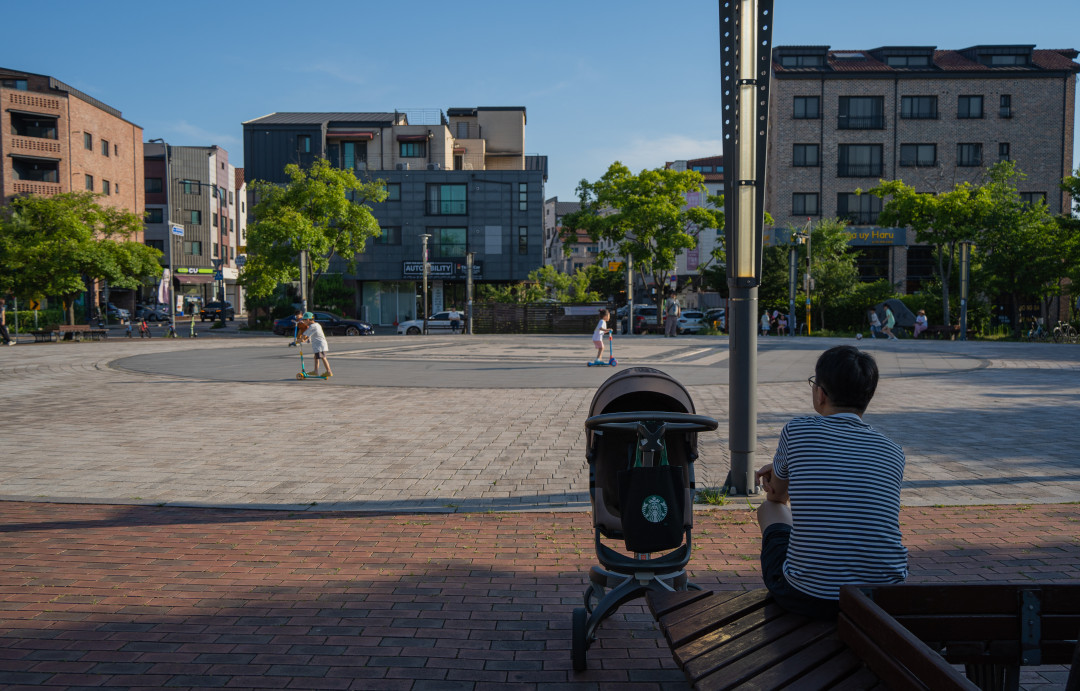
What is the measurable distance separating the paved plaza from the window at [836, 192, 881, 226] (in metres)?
42.9

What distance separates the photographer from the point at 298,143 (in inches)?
2381

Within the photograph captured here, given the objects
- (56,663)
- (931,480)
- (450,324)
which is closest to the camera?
(56,663)

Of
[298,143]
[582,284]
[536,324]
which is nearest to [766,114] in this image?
[536,324]

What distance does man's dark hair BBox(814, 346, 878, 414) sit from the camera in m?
2.80

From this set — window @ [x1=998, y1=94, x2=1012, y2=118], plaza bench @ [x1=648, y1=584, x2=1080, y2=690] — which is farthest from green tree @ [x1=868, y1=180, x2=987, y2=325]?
plaza bench @ [x1=648, y1=584, x2=1080, y2=690]

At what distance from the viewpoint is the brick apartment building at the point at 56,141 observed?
50.3m

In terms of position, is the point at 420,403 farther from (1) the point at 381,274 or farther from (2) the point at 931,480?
(1) the point at 381,274

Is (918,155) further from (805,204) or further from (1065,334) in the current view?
(1065,334)

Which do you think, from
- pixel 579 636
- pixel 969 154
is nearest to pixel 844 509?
pixel 579 636

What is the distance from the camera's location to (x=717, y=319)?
151 ft

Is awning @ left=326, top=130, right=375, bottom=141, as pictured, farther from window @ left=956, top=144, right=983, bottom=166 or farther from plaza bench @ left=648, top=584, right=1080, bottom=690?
plaza bench @ left=648, top=584, right=1080, bottom=690

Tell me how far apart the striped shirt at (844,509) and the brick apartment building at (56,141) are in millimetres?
56338

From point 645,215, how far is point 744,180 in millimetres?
37000

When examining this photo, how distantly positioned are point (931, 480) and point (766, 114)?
350 centimetres
